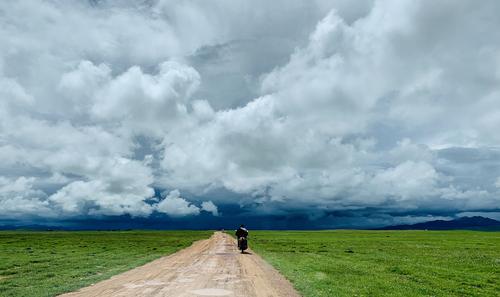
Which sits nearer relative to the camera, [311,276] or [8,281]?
[8,281]

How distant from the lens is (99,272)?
3275 cm

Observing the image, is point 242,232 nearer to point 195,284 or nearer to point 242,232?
point 242,232

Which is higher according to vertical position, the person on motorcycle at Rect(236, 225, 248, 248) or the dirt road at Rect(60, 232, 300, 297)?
the person on motorcycle at Rect(236, 225, 248, 248)

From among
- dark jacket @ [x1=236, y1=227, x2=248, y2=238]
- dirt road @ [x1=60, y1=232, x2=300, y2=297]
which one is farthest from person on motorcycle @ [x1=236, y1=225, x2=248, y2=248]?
dirt road @ [x1=60, y1=232, x2=300, y2=297]

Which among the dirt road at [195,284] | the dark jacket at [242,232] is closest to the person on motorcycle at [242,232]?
the dark jacket at [242,232]

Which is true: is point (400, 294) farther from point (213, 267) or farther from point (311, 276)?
point (213, 267)

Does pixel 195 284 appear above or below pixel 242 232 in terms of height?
below

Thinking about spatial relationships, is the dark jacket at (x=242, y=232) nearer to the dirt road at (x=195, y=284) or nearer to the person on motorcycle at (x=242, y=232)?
the person on motorcycle at (x=242, y=232)

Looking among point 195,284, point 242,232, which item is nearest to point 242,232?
point 242,232

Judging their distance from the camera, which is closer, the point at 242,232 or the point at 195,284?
the point at 195,284

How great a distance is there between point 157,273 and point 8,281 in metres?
9.81

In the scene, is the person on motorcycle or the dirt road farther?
the person on motorcycle

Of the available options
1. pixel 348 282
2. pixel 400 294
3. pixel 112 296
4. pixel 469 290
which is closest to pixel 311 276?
pixel 348 282

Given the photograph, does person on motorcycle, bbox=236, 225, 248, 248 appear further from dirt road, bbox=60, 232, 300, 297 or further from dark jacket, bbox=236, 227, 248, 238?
dirt road, bbox=60, 232, 300, 297
